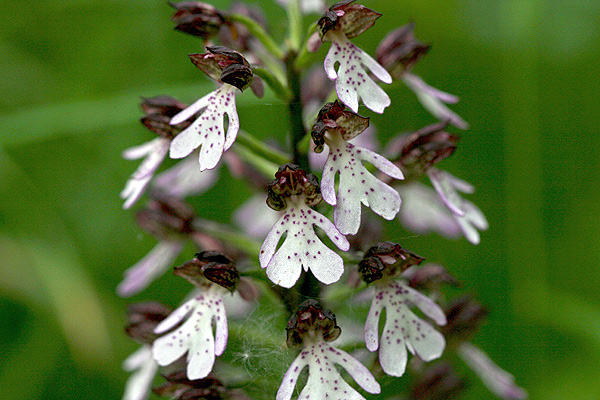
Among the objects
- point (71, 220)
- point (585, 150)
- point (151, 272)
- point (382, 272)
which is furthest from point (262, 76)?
point (585, 150)

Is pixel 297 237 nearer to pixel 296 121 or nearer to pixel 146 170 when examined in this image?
pixel 296 121

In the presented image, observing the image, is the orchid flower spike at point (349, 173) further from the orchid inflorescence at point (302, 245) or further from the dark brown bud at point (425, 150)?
the dark brown bud at point (425, 150)

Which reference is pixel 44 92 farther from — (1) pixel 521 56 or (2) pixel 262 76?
(1) pixel 521 56

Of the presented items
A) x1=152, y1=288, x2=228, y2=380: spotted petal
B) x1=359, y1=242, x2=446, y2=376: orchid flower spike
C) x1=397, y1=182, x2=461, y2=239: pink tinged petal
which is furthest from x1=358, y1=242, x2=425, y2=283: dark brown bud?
x1=397, y1=182, x2=461, y2=239: pink tinged petal

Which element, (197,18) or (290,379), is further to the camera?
(197,18)

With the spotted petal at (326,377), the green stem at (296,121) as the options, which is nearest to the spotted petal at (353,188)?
the green stem at (296,121)

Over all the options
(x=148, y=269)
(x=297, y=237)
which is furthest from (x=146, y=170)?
(x=297, y=237)
